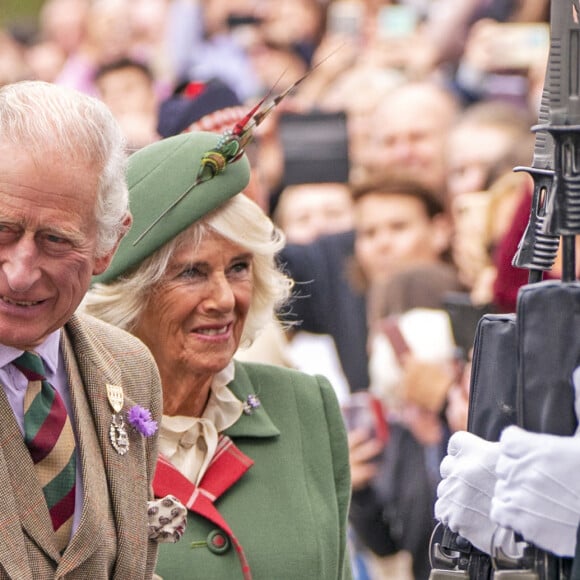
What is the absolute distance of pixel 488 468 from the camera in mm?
2686

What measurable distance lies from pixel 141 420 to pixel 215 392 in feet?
2.85

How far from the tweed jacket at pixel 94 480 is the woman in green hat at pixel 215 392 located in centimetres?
53

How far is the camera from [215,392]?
12.1 ft

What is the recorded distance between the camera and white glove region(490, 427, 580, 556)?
235 cm

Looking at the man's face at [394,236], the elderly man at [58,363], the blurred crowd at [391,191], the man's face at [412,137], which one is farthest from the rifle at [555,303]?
the man's face at [412,137]

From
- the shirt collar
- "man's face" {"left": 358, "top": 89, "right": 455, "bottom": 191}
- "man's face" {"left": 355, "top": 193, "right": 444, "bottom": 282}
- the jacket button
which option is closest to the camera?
the shirt collar

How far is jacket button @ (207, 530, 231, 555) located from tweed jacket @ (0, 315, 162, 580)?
0.55 meters

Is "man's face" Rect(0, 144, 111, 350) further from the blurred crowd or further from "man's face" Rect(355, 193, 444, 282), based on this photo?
"man's face" Rect(355, 193, 444, 282)

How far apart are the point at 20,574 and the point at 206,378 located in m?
1.28

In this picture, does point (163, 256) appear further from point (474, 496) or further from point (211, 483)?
point (474, 496)

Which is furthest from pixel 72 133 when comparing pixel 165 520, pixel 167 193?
pixel 167 193

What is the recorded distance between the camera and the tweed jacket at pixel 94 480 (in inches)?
97.0

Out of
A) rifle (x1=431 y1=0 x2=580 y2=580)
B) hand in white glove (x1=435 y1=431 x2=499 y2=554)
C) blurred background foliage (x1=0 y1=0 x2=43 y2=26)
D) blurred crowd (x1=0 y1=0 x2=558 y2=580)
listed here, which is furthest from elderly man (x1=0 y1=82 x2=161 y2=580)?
blurred background foliage (x1=0 y1=0 x2=43 y2=26)

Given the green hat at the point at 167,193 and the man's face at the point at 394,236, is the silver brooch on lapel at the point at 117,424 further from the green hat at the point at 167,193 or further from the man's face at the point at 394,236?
the man's face at the point at 394,236
